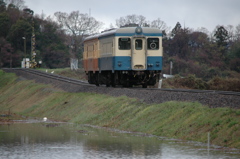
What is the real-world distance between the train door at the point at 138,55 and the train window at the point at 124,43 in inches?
11.7

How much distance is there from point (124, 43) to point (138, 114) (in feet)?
26.0

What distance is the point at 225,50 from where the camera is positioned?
85.5 meters

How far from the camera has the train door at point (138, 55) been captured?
31766 mm

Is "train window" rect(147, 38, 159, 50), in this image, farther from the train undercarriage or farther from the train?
the train undercarriage

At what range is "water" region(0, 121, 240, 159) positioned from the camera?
15.5m

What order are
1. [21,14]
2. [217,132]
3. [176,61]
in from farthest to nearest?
1. [21,14]
2. [176,61]
3. [217,132]

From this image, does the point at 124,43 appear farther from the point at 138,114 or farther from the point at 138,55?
the point at 138,114

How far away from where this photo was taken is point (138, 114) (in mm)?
24766

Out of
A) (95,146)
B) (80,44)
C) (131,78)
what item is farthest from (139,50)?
(80,44)

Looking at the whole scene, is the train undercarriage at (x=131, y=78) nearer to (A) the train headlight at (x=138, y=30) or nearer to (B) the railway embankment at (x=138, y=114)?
(B) the railway embankment at (x=138, y=114)

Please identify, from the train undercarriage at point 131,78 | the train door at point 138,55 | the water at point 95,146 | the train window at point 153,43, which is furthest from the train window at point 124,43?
the water at point 95,146

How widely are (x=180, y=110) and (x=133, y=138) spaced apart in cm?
283

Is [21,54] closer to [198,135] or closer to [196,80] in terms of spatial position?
[196,80]

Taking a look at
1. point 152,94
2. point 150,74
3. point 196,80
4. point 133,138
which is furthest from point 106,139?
point 196,80
